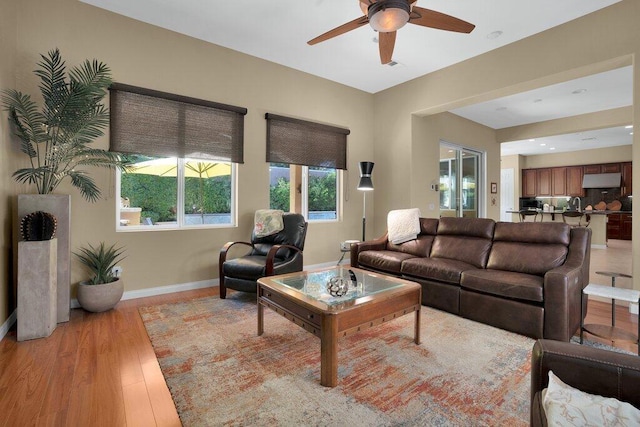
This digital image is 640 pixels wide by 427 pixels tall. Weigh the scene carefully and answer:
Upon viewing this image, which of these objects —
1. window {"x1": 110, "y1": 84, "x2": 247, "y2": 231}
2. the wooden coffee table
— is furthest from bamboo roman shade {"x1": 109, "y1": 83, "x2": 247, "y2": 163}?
the wooden coffee table

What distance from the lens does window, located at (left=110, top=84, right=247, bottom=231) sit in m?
3.60

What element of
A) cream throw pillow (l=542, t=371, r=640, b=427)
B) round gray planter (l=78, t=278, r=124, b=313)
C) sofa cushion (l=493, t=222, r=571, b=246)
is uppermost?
sofa cushion (l=493, t=222, r=571, b=246)

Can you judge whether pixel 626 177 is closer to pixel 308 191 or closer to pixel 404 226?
pixel 404 226

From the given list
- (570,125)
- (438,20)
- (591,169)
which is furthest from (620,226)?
(438,20)

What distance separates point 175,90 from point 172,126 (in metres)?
0.46

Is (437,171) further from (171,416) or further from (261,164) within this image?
(171,416)

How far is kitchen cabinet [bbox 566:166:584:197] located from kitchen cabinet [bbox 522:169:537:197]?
3.01 feet

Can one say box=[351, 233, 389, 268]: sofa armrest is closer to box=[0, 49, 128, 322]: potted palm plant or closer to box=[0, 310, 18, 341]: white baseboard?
box=[0, 49, 128, 322]: potted palm plant

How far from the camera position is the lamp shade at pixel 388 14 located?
7.42ft

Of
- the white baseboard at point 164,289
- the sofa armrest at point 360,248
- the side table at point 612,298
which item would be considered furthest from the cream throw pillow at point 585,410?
the white baseboard at point 164,289

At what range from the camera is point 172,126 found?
3857mm

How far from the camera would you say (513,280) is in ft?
9.19

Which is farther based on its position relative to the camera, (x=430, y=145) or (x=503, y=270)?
(x=430, y=145)

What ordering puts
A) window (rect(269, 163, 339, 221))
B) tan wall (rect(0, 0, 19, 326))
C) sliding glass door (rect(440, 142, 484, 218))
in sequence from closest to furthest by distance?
tan wall (rect(0, 0, 19, 326)), window (rect(269, 163, 339, 221)), sliding glass door (rect(440, 142, 484, 218))
